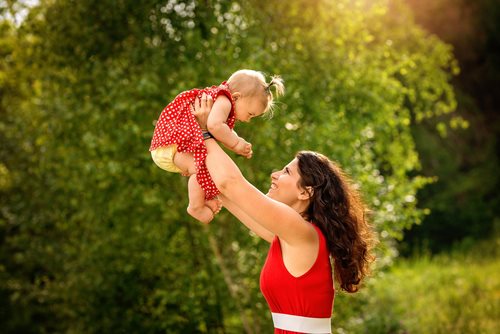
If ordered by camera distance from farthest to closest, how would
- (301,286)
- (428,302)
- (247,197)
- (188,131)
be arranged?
(428,302)
(301,286)
(188,131)
(247,197)

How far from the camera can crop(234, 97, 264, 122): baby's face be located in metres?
2.21

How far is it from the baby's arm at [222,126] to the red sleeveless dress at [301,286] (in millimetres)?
395

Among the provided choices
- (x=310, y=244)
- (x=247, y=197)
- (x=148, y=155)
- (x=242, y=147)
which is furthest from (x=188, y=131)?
(x=148, y=155)

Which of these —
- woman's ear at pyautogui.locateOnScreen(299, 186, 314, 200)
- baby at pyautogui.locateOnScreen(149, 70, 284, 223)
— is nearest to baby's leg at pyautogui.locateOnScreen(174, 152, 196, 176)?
baby at pyautogui.locateOnScreen(149, 70, 284, 223)

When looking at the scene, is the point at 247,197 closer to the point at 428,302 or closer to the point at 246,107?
the point at 246,107

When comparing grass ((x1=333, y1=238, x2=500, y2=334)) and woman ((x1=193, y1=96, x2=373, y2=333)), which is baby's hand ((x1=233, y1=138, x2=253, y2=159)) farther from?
grass ((x1=333, y1=238, x2=500, y2=334))

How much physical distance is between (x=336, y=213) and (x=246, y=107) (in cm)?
46

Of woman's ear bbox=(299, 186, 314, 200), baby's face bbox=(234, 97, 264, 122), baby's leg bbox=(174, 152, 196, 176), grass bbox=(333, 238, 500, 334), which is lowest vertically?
grass bbox=(333, 238, 500, 334)

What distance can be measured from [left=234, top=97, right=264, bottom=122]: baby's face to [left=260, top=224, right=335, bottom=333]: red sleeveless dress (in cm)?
42

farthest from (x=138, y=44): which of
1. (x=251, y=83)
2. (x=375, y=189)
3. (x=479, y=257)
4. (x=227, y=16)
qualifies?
(x=479, y=257)

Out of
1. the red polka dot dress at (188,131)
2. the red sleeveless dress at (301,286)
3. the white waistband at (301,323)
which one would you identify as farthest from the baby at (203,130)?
the white waistband at (301,323)

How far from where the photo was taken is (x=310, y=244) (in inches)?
87.3

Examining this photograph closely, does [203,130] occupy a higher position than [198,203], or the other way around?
[203,130]

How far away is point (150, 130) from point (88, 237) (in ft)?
5.05
